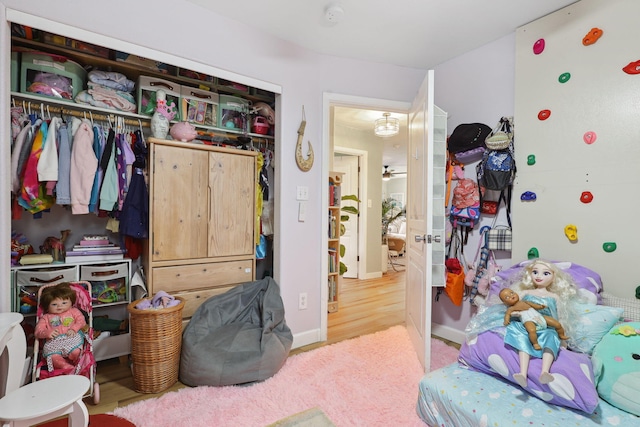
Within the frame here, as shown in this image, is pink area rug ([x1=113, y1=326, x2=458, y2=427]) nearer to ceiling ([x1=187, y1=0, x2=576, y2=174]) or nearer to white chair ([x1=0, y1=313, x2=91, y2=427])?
white chair ([x1=0, y1=313, x2=91, y2=427])

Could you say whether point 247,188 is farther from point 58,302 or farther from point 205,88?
point 58,302

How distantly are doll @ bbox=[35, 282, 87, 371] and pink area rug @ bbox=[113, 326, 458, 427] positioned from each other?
17.5 inches

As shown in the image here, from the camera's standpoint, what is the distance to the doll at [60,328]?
178cm

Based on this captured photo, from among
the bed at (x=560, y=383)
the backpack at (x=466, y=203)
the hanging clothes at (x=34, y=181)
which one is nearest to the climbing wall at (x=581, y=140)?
→ the backpack at (x=466, y=203)

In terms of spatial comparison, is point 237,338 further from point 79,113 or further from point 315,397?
point 79,113

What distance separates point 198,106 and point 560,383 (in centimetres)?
280

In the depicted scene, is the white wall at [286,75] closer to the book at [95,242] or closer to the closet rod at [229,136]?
the closet rod at [229,136]

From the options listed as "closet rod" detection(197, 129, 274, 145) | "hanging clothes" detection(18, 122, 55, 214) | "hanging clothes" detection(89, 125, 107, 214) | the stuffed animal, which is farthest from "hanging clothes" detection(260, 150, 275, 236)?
the stuffed animal

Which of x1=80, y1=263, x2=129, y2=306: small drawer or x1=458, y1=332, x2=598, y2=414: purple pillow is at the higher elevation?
x1=80, y1=263, x2=129, y2=306: small drawer

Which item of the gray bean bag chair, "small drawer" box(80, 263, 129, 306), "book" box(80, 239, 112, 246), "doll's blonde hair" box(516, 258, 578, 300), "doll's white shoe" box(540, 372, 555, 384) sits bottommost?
the gray bean bag chair

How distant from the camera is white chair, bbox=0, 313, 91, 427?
1.15m

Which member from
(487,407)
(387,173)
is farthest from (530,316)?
(387,173)

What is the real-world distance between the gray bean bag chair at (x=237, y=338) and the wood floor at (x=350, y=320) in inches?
9.5

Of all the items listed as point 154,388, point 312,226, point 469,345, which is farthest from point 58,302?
point 469,345
